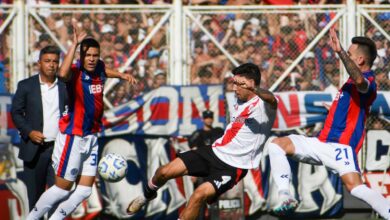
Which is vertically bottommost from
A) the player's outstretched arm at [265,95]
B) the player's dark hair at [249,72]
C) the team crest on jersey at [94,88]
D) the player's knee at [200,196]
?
the player's knee at [200,196]

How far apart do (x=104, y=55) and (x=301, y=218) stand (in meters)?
4.28

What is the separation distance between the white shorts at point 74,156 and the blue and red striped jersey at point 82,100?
0.33 feet

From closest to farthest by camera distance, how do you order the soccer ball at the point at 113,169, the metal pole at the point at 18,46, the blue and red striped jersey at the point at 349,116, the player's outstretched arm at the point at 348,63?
the player's outstretched arm at the point at 348,63 < the blue and red striped jersey at the point at 349,116 < the soccer ball at the point at 113,169 < the metal pole at the point at 18,46

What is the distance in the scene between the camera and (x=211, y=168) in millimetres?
12062

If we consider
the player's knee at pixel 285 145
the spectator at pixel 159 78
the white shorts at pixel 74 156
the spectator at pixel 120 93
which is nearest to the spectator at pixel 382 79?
the spectator at pixel 159 78

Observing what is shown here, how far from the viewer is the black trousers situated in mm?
13070

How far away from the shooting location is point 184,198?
1600 centimetres

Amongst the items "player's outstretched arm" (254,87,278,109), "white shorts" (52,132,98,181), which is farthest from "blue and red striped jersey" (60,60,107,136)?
"player's outstretched arm" (254,87,278,109)

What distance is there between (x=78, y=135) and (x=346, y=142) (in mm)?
3447

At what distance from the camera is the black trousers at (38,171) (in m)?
13.1

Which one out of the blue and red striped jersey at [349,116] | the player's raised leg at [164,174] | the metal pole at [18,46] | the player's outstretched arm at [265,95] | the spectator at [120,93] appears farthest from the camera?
the spectator at [120,93]

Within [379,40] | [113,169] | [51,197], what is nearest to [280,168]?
[113,169]

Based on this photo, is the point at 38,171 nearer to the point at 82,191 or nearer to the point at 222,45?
the point at 82,191

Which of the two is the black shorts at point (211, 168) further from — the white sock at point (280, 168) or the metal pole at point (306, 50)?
the metal pole at point (306, 50)
